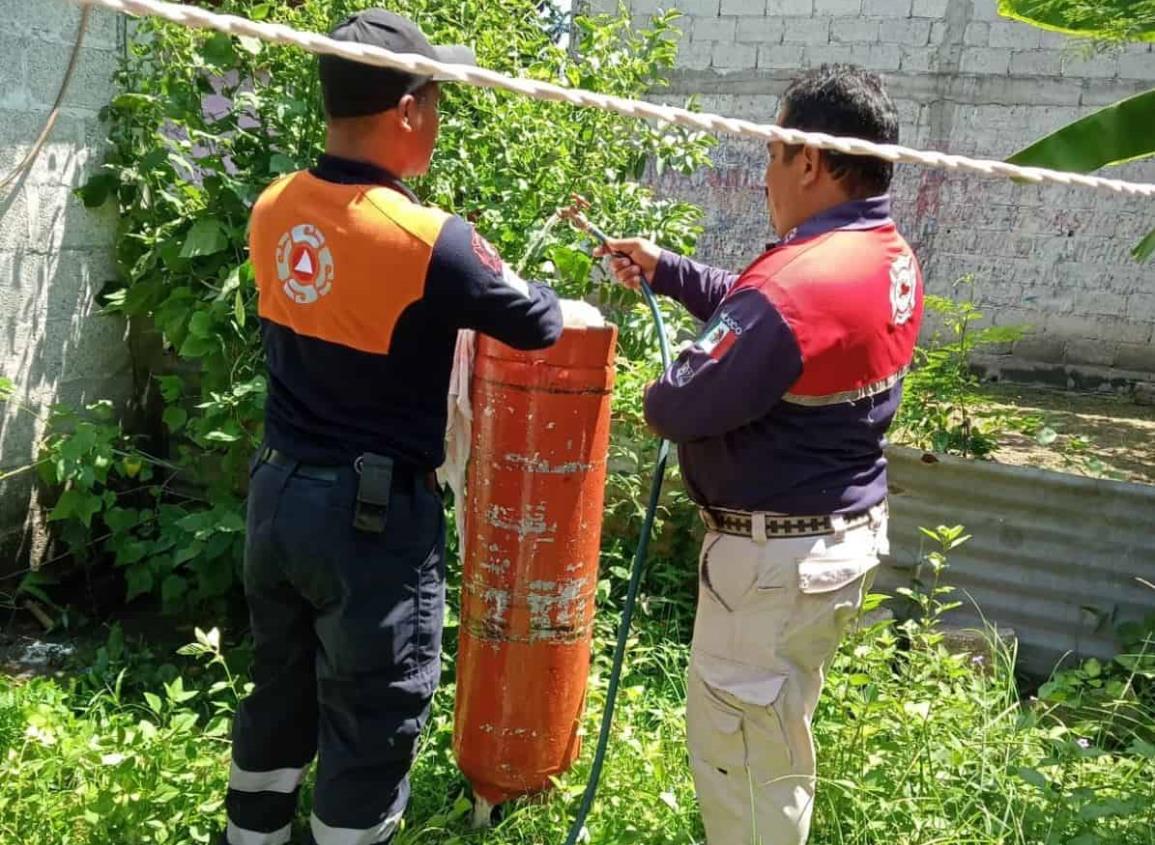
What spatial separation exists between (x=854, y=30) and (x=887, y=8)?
0.31 metres

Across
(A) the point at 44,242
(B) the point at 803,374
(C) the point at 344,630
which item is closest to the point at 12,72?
(A) the point at 44,242

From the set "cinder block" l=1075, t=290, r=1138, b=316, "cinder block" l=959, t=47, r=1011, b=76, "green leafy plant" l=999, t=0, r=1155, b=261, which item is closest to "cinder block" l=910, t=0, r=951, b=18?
"cinder block" l=959, t=47, r=1011, b=76

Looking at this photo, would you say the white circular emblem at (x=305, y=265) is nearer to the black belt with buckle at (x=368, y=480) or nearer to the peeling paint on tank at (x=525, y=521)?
the black belt with buckle at (x=368, y=480)

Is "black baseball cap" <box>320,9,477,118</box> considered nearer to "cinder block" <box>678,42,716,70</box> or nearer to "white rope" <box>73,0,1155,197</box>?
"white rope" <box>73,0,1155,197</box>

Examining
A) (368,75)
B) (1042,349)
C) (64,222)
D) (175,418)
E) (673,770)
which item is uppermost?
(368,75)

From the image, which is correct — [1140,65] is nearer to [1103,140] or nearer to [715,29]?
[715,29]

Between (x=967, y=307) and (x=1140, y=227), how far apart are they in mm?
4498

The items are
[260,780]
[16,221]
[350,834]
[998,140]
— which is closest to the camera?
[350,834]

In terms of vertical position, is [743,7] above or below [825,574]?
→ above

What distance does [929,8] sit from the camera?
843 cm

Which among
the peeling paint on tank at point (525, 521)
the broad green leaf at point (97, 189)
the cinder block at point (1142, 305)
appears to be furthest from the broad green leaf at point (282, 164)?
the cinder block at point (1142, 305)

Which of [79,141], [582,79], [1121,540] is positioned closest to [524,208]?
[582,79]

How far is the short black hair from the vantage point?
6.77 ft

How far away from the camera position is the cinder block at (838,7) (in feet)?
28.3
